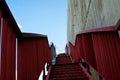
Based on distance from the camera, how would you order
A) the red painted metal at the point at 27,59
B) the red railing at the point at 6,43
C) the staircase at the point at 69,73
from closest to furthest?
the red railing at the point at 6,43 < the red painted metal at the point at 27,59 < the staircase at the point at 69,73

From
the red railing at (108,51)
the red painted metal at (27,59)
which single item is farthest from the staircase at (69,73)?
the red painted metal at (27,59)

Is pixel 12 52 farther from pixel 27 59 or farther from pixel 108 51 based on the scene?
pixel 108 51

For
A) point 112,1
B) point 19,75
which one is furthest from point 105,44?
point 19,75

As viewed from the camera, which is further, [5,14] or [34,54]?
[34,54]

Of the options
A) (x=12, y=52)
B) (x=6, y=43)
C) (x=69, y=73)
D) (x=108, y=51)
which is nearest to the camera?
(x=6, y=43)

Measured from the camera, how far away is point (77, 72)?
191 inches

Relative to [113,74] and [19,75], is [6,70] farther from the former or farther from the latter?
[113,74]

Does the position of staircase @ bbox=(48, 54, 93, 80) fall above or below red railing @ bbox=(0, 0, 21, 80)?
below

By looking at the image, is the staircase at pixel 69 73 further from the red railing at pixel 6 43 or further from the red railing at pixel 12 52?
the red railing at pixel 6 43

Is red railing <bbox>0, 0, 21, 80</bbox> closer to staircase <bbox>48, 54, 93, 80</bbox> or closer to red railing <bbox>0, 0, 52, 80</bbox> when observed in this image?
red railing <bbox>0, 0, 52, 80</bbox>

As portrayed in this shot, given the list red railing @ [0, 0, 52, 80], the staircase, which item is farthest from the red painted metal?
the staircase

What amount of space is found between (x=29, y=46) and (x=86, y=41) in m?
1.62

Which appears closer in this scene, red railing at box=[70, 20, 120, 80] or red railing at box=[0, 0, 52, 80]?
red railing at box=[0, 0, 52, 80]

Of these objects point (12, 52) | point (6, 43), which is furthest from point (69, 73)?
point (6, 43)
